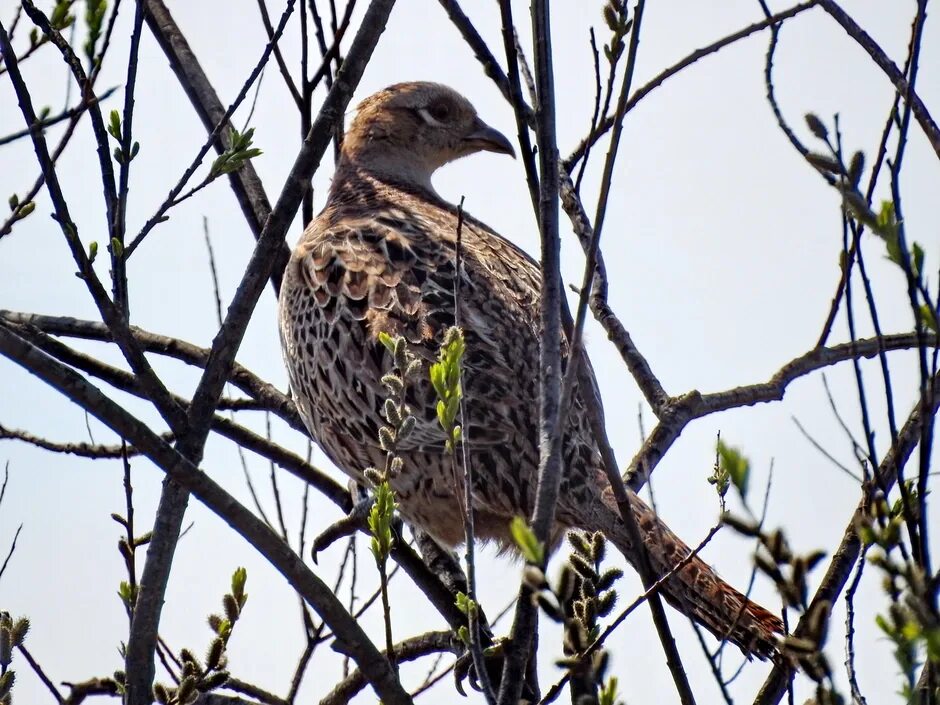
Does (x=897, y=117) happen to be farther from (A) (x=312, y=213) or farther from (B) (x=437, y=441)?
(A) (x=312, y=213)

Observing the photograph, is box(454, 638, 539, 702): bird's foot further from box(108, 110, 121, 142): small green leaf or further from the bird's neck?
the bird's neck

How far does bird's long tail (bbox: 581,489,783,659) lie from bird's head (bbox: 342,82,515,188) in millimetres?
3487

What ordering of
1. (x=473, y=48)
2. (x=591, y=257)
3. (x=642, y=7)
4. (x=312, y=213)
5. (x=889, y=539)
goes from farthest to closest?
(x=312, y=213) < (x=473, y=48) < (x=642, y=7) < (x=591, y=257) < (x=889, y=539)

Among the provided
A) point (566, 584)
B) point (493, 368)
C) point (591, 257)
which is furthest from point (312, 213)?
point (566, 584)

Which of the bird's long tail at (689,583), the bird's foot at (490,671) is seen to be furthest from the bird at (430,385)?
the bird's foot at (490,671)

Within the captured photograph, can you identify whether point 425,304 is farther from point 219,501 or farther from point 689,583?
point 219,501

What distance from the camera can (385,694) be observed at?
2.97 meters

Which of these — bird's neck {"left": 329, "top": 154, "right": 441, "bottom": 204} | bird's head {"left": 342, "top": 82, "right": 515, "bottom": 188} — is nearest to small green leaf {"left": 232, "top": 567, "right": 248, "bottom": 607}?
bird's neck {"left": 329, "top": 154, "right": 441, "bottom": 204}

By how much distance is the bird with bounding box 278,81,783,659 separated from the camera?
477 centimetres

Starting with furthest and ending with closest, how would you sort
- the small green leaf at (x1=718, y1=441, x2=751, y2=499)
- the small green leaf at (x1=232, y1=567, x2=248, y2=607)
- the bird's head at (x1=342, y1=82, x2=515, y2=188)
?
the bird's head at (x1=342, y1=82, x2=515, y2=188), the small green leaf at (x1=232, y1=567, x2=248, y2=607), the small green leaf at (x1=718, y1=441, x2=751, y2=499)

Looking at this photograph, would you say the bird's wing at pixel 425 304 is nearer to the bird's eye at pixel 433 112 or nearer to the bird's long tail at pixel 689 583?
the bird's long tail at pixel 689 583

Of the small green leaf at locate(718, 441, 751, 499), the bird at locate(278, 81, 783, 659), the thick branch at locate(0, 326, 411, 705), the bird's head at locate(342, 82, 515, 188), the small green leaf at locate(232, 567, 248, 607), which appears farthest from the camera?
the bird's head at locate(342, 82, 515, 188)

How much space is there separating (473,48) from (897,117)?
144 centimetres

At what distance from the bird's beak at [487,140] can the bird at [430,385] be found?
1197mm
